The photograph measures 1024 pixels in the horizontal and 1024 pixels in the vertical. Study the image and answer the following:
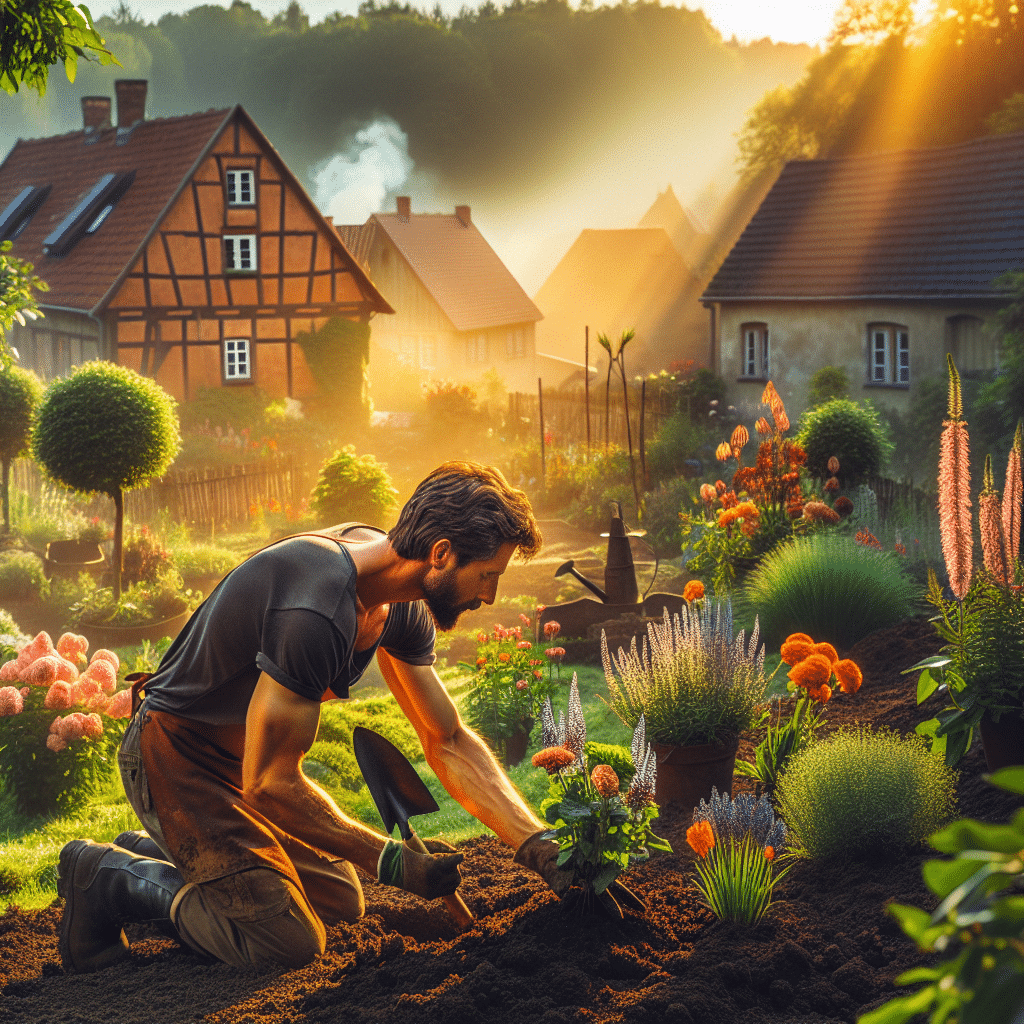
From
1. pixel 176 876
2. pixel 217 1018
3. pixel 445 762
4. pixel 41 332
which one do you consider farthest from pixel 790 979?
pixel 41 332

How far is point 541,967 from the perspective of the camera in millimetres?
3111

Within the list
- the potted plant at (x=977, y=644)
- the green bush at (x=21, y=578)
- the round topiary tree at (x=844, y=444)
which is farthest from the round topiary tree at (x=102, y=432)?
the potted plant at (x=977, y=644)

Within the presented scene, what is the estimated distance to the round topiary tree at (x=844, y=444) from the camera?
471 inches

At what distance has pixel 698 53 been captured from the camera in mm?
74250

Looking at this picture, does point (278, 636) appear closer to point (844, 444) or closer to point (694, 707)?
point (694, 707)

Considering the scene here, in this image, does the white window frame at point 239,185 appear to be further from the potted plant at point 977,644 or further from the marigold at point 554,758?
the marigold at point 554,758

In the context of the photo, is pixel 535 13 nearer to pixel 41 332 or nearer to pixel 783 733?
pixel 41 332

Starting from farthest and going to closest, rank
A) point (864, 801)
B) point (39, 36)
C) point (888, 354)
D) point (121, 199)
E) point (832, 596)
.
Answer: point (121, 199)
point (888, 354)
point (832, 596)
point (39, 36)
point (864, 801)

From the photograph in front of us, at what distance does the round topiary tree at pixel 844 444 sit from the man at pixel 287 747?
9084 millimetres

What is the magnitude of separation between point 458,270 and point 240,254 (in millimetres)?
15018

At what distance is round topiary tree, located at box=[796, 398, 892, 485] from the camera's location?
471 inches

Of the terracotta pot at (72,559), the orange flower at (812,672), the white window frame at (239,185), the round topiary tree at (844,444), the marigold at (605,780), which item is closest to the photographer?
the marigold at (605,780)

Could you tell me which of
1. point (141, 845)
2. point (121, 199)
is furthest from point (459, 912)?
point (121, 199)

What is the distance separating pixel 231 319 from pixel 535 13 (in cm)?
5627
